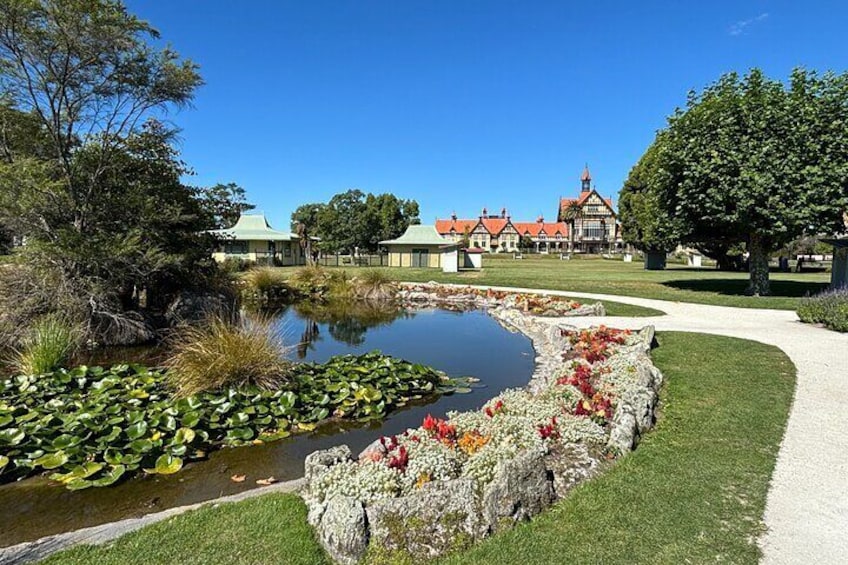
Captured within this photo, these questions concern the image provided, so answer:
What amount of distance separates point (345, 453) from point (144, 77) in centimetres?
970

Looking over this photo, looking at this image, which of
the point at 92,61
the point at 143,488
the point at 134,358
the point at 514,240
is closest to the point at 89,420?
the point at 143,488

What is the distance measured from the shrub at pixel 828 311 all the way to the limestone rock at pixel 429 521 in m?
9.61

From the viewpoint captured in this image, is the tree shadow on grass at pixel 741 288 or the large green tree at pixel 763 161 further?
the tree shadow on grass at pixel 741 288

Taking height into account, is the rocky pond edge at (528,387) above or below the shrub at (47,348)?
below

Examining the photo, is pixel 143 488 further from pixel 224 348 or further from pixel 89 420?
pixel 224 348

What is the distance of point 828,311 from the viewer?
9156 millimetres

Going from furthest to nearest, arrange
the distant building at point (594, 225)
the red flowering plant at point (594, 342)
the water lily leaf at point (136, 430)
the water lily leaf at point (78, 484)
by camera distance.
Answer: the distant building at point (594, 225) → the red flowering plant at point (594, 342) → the water lily leaf at point (136, 430) → the water lily leaf at point (78, 484)

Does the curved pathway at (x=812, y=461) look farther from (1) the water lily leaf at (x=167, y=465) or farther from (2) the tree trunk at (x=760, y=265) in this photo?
(2) the tree trunk at (x=760, y=265)

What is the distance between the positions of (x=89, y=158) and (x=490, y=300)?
1115cm

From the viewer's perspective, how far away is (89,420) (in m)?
4.63

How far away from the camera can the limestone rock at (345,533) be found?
8.48ft

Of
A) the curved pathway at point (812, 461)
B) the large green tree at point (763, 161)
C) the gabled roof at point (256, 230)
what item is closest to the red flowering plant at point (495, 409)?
the curved pathway at point (812, 461)

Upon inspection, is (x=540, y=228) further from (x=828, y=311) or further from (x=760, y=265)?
(x=828, y=311)

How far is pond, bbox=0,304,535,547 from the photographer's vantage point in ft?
11.6
